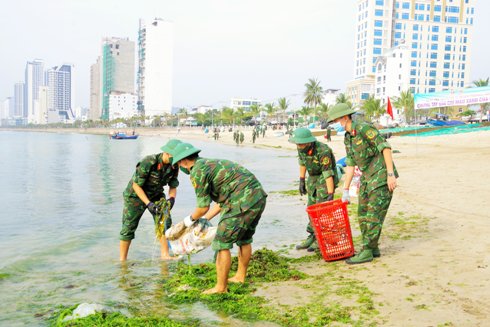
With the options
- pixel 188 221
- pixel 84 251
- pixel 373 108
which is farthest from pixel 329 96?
pixel 188 221

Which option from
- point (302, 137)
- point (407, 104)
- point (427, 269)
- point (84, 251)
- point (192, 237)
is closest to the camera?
point (192, 237)

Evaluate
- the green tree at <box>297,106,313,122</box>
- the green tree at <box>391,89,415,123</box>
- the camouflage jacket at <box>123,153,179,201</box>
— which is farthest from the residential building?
the camouflage jacket at <box>123,153,179,201</box>

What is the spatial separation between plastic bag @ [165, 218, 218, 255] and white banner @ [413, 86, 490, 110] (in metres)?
22.3

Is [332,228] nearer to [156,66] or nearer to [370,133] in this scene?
[370,133]

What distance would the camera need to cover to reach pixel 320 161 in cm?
620

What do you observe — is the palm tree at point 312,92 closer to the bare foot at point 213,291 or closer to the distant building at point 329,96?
the distant building at point 329,96

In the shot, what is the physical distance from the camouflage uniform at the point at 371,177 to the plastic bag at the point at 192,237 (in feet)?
6.54

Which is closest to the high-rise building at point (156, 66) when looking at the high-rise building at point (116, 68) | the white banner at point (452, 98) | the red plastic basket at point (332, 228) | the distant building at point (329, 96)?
the high-rise building at point (116, 68)

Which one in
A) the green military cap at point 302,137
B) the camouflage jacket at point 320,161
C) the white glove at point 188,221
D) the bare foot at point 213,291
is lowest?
the bare foot at point 213,291

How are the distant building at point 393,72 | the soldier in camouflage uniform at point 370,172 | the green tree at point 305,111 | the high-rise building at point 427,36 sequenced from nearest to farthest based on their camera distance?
the soldier in camouflage uniform at point 370,172
the distant building at point 393,72
the green tree at point 305,111
the high-rise building at point 427,36

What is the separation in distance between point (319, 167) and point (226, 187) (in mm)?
2139

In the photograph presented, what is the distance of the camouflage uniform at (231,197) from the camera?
4480 millimetres

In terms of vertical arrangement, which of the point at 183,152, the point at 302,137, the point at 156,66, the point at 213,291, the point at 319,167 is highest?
the point at 156,66

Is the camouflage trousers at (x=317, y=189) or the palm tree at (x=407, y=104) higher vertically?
the palm tree at (x=407, y=104)
